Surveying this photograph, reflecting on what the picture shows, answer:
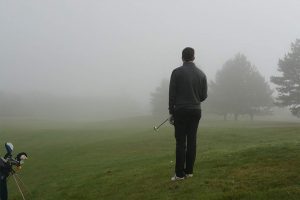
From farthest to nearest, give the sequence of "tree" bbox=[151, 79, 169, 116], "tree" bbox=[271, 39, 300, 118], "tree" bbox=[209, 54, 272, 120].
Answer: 1. "tree" bbox=[151, 79, 169, 116]
2. "tree" bbox=[209, 54, 272, 120]
3. "tree" bbox=[271, 39, 300, 118]

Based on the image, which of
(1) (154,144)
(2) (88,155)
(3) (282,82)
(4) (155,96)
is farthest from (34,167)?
(4) (155,96)

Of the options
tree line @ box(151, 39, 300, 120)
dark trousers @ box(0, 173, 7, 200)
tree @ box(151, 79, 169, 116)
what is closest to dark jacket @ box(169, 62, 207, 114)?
dark trousers @ box(0, 173, 7, 200)


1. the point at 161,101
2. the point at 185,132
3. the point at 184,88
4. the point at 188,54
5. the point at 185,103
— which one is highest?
the point at 188,54

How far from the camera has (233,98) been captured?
241ft

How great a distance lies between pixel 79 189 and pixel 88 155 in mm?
15176

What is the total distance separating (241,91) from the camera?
240 feet

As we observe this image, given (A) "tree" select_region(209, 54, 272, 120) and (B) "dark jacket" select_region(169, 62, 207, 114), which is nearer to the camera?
(B) "dark jacket" select_region(169, 62, 207, 114)

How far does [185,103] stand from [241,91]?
63142 mm

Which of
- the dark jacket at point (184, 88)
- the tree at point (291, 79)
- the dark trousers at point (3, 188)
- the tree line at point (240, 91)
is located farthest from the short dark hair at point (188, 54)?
the tree line at point (240, 91)

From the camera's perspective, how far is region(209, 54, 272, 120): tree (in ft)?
241

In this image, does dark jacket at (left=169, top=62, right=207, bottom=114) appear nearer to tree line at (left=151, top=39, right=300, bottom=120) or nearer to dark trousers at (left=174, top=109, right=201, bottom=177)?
dark trousers at (left=174, top=109, right=201, bottom=177)

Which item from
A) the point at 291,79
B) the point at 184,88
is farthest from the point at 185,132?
the point at 291,79

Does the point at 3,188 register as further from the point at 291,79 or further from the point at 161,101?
the point at 161,101

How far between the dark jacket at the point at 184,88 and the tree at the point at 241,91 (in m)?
62.5
